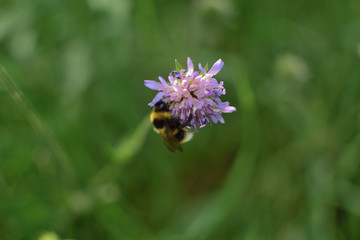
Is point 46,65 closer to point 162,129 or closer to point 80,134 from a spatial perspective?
point 80,134

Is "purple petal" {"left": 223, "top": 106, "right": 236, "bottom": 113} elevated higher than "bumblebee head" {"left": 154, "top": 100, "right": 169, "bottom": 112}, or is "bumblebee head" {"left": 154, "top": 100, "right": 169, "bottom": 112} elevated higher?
"bumblebee head" {"left": 154, "top": 100, "right": 169, "bottom": 112}

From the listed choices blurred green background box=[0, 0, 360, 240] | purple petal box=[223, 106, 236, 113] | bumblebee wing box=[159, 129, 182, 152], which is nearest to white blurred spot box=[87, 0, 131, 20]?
blurred green background box=[0, 0, 360, 240]

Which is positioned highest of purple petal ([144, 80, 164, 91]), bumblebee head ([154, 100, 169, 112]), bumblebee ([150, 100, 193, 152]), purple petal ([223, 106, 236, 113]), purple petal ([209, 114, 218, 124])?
purple petal ([144, 80, 164, 91])

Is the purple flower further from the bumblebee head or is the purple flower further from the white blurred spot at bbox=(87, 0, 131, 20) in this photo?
the white blurred spot at bbox=(87, 0, 131, 20)

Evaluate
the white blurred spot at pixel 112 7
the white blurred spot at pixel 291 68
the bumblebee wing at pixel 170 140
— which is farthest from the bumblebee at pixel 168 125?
the white blurred spot at pixel 291 68

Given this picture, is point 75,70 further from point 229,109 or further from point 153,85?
point 229,109

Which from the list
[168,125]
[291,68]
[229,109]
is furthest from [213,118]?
[291,68]
